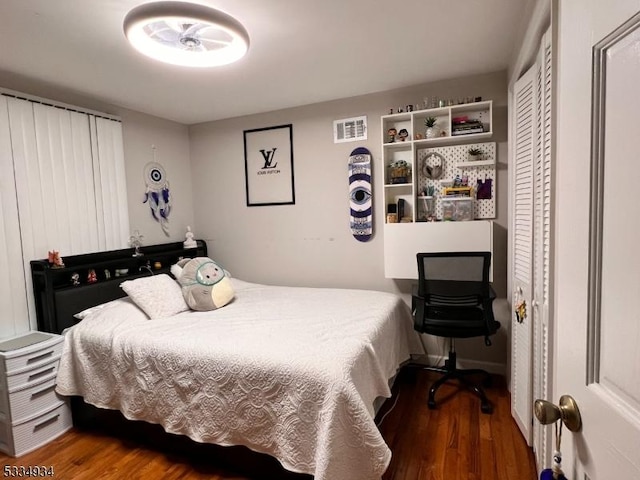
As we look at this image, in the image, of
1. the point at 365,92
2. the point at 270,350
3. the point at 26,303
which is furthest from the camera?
the point at 365,92

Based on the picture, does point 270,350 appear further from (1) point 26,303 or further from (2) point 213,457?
(1) point 26,303

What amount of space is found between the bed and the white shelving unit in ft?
1.75

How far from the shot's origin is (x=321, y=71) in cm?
253

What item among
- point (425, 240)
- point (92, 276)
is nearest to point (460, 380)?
point (425, 240)

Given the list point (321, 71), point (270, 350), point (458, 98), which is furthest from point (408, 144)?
point (270, 350)

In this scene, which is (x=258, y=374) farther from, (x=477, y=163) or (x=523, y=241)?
(x=477, y=163)

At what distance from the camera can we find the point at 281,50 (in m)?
2.16

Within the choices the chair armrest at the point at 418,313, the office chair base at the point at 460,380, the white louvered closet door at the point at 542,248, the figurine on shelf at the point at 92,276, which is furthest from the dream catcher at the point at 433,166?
the figurine on shelf at the point at 92,276

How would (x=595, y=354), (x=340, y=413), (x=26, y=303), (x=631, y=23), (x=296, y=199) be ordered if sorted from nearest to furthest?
(x=631, y=23) → (x=595, y=354) → (x=340, y=413) → (x=26, y=303) → (x=296, y=199)

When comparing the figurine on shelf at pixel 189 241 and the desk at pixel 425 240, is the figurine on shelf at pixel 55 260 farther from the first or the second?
the desk at pixel 425 240

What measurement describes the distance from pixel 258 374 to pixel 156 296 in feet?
4.11

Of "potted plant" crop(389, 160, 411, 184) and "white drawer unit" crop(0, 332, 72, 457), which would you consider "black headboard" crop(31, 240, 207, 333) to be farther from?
"potted plant" crop(389, 160, 411, 184)

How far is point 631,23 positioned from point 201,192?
385cm

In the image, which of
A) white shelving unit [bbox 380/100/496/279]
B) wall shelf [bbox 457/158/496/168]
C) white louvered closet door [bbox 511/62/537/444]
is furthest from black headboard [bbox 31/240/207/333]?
white louvered closet door [bbox 511/62/537/444]
